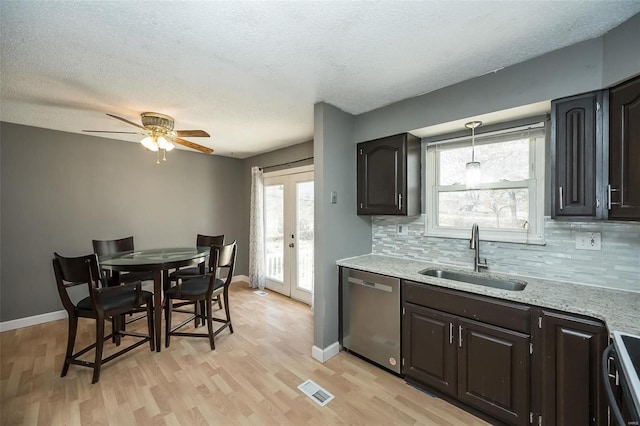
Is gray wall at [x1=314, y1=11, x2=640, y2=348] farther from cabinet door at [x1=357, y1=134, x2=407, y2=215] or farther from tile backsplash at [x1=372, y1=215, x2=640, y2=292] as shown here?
tile backsplash at [x1=372, y1=215, x2=640, y2=292]

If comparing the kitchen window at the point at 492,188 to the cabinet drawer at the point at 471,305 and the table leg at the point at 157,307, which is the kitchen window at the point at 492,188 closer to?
the cabinet drawer at the point at 471,305

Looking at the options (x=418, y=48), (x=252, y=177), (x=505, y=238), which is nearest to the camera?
(x=418, y=48)

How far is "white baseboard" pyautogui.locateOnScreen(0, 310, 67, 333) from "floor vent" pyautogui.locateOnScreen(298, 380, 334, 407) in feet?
11.2

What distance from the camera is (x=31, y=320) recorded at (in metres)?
3.18

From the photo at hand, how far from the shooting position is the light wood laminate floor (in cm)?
179

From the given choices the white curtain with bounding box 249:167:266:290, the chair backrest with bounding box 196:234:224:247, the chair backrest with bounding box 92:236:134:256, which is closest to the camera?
the chair backrest with bounding box 92:236:134:256

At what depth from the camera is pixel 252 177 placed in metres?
4.63

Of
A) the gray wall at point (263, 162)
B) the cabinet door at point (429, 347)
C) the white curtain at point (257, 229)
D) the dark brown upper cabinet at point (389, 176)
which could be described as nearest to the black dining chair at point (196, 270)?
the white curtain at point (257, 229)

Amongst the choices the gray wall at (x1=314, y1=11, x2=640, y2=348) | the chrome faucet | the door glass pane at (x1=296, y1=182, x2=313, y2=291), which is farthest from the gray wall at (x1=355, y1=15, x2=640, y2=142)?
the door glass pane at (x1=296, y1=182, x2=313, y2=291)

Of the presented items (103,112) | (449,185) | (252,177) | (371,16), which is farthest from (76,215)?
(449,185)

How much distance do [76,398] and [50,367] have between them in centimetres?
69

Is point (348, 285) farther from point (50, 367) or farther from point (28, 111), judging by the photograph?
point (28, 111)

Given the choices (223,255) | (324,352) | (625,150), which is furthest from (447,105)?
(223,255)

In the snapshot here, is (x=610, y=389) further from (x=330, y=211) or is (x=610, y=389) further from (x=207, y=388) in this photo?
(x=207, y=388)
